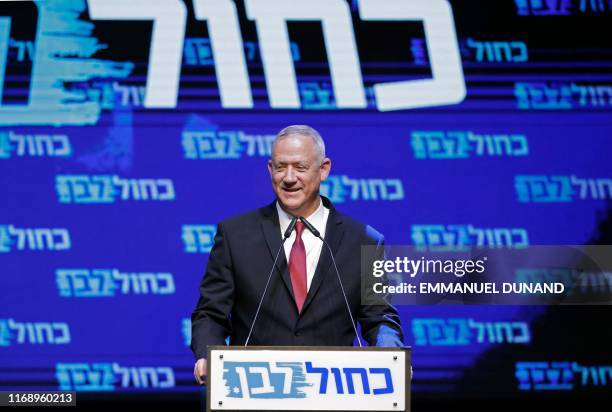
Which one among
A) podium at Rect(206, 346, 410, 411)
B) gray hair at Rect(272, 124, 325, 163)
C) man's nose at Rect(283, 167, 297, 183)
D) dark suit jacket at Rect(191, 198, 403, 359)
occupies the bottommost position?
podium at Rect(206, 346, 410, 411)

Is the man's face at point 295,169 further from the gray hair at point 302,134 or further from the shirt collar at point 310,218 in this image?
the shirt collar at point 310,218

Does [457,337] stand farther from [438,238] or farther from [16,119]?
[16,119]

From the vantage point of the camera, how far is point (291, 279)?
3316 mm

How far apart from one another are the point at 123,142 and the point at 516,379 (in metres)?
2.59

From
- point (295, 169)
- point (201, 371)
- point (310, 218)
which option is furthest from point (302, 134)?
point (201, 371)

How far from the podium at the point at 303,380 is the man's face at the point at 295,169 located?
2.28ft

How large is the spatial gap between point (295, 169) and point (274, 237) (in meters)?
0.26

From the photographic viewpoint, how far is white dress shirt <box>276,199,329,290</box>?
3.39 m

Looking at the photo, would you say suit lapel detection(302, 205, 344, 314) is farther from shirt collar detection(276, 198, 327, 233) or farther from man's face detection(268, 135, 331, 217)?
man's face detection(268, 135, 331, 217)

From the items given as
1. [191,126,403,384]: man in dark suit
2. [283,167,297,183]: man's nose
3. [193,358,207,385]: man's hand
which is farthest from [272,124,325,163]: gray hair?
[193,358,207,385]: man's hand

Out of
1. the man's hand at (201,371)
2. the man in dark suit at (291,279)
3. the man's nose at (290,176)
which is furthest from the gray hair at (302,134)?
the man's hand at (201,371)

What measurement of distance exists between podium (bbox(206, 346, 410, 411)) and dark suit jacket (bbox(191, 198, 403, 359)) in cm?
46

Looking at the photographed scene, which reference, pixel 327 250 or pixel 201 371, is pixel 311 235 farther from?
pixel 201 371

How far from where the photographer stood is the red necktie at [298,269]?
331 centimetres
